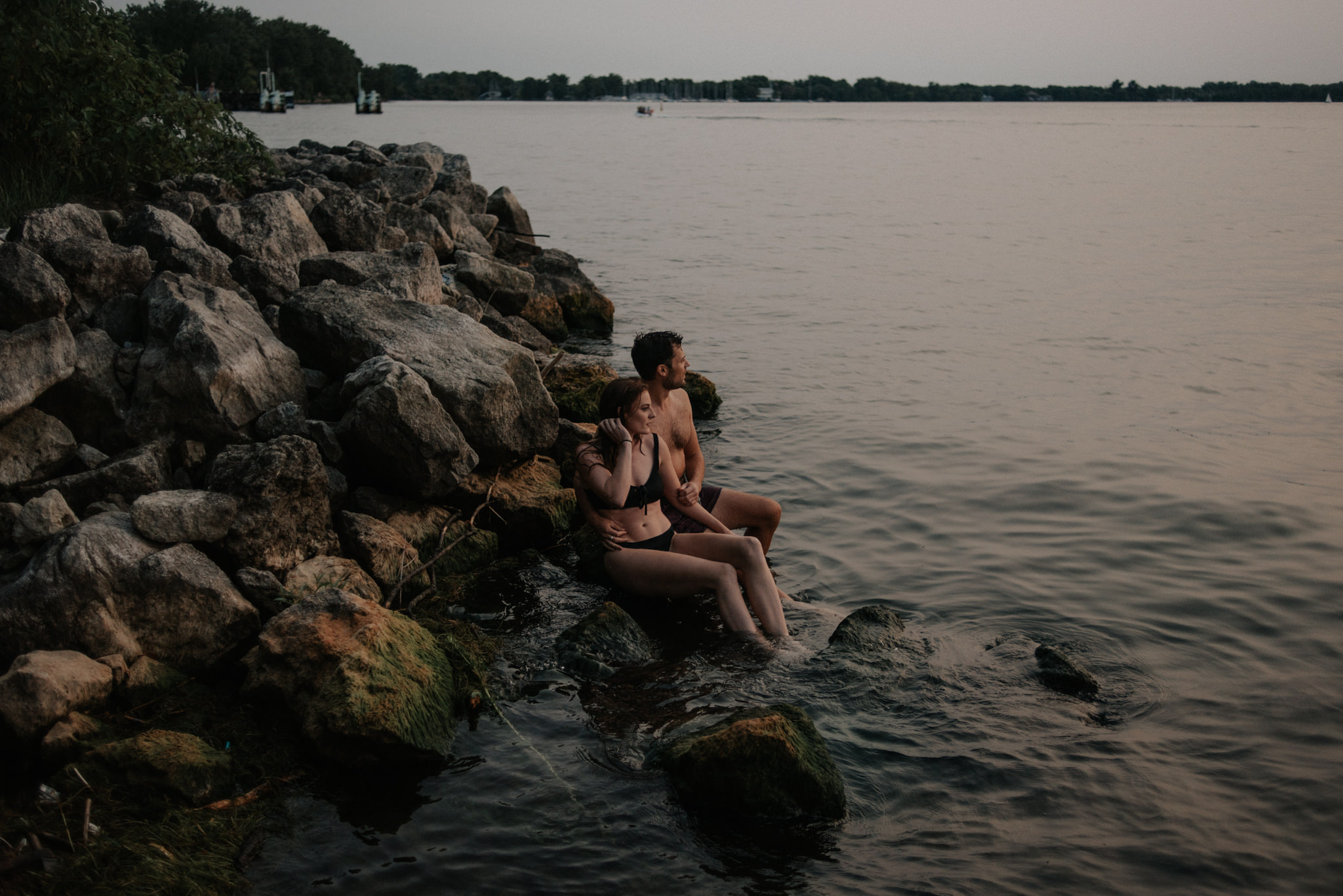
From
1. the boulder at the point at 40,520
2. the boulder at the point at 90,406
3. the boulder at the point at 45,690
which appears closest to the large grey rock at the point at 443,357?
the boulder at the point at 90,406

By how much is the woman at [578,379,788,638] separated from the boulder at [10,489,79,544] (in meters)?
3.25

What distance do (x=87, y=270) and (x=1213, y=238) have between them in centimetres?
2740

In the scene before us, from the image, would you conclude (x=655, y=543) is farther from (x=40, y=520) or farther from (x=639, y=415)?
(x=40, y=520)

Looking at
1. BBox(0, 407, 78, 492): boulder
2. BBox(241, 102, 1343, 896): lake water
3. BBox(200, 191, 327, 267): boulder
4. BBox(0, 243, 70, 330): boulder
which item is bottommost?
BBox(241, 102, 1343, 896): lake water

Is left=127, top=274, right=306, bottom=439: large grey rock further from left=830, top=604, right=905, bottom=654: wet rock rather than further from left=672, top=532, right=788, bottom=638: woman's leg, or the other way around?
left=830, top=604, right=905, bottom=654: wet rock

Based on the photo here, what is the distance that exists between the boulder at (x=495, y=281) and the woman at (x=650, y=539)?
692 cm

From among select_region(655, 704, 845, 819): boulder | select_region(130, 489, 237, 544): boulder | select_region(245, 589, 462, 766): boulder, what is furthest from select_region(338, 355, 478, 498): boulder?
select_region(655, 704, 845, 819): boulder

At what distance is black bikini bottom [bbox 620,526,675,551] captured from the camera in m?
6.96

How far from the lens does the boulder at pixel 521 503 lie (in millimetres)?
7875

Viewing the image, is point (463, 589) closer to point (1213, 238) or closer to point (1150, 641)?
point (1150, 641)

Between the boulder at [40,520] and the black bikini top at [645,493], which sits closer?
the boulder at [40,520]

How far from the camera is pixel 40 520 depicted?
5781mm

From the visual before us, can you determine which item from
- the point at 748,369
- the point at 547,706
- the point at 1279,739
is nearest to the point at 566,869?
the point at 547,706

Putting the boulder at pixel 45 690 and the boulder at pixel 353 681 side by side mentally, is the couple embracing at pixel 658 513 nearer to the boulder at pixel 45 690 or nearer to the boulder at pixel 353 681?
the boulder at pixel 353 681
